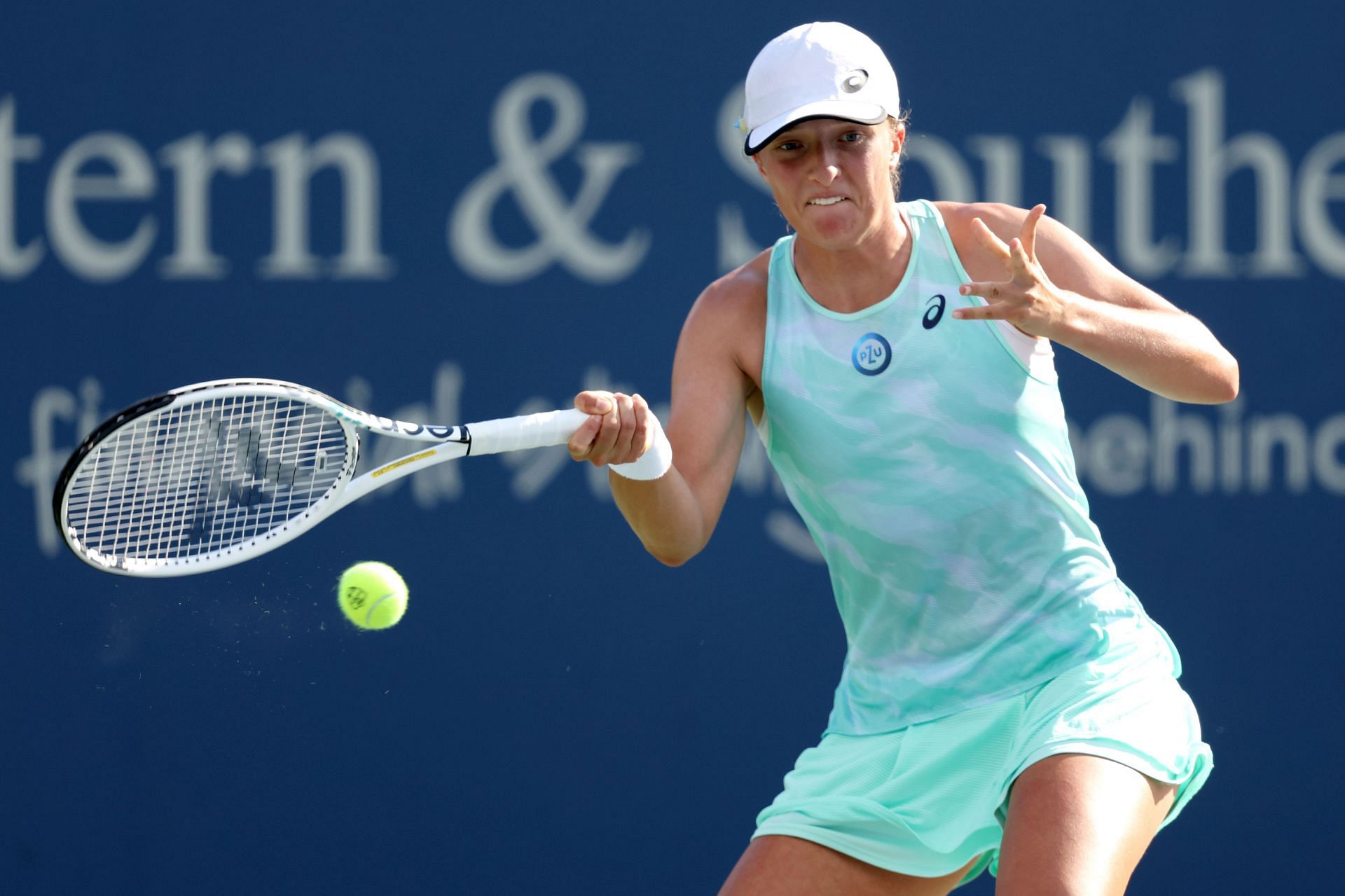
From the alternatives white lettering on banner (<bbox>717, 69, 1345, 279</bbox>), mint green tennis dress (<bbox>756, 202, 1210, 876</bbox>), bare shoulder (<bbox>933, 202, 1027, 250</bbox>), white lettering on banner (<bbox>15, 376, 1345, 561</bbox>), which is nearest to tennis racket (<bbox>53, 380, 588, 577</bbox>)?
mint green tennis dress (<bbox>756, 202, 1210, 876</bbox>)

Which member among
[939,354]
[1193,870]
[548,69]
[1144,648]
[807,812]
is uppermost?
[548,69]

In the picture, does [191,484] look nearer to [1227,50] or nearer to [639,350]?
[639,350]

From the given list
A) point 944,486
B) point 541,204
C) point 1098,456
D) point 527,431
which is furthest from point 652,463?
point 1098,456

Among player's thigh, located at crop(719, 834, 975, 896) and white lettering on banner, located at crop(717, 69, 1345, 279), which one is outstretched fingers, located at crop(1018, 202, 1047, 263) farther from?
white lettering on banner, located at crop(717, 69, 1345, 279)

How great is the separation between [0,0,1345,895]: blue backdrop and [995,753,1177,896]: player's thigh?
1.78 meters

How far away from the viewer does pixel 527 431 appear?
7.52 feet

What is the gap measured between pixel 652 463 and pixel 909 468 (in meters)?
0.38

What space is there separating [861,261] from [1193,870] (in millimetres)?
2153

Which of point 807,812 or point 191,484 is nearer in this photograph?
point 807,812

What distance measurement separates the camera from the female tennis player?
2322 mm

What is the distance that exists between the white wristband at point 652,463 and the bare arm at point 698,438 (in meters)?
0.01

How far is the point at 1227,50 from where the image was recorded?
13.1ft

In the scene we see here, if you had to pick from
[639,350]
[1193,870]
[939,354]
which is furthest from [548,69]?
[1193,870]

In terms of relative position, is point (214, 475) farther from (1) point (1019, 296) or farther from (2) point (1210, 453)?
(2) point (1210, 453)
